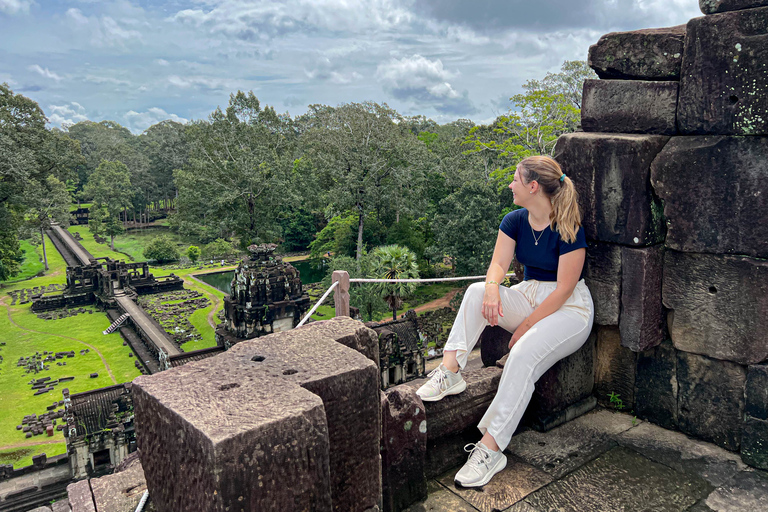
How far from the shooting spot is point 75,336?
2947cm

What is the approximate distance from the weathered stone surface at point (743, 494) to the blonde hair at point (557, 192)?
138cm

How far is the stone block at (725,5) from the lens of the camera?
2664mm

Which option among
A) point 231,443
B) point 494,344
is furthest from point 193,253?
point 231,443

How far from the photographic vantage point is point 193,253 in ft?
152

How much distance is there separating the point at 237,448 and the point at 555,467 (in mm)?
→ 1937

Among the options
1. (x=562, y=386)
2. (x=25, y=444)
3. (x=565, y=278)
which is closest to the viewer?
(x=565, y=278)

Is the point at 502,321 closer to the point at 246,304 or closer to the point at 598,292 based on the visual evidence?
the point at 598,292

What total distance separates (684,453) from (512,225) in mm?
1528

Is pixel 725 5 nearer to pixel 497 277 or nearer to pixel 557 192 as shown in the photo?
pixel 557 192

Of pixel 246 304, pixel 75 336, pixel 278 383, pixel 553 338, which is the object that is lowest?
pixel 75 336

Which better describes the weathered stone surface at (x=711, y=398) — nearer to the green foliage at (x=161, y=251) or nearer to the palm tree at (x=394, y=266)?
the palm tree at (x=394, y=266)

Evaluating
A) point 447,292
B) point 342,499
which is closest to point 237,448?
point 342,499

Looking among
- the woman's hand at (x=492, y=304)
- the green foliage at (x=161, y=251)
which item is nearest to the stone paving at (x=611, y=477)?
the woman's hand at (x=492, y=304)

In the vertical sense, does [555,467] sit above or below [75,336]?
above
